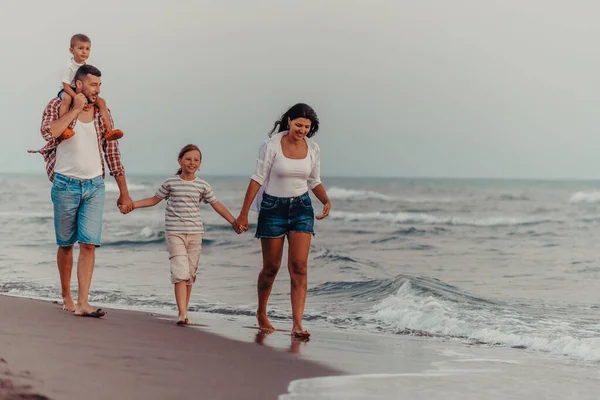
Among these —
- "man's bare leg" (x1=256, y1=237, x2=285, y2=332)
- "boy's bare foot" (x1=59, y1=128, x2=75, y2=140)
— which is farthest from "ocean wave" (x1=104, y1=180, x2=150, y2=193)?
"boy's bare foot" (x1=59, y1=128, x2=75, y2=140)

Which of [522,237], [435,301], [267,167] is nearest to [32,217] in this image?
[522,237]

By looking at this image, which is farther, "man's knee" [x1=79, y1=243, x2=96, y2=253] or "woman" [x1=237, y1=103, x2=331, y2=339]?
"woman" [x1=237, y1=103, x2=331, y2=339]

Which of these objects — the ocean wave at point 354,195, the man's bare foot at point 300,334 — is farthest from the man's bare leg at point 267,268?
the ocean wave at point 354,195

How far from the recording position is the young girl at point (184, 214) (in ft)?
20.4

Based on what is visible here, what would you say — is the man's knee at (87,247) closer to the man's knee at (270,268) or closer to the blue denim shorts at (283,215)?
the blue denim shorts at (283,215)

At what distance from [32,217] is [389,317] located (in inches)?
716

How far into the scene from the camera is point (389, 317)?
811 cm

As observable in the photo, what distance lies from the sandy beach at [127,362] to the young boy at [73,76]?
1368 millimetres

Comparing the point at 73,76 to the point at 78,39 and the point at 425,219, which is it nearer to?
the point at 78,39

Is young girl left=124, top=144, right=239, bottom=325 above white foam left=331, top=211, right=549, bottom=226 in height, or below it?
above

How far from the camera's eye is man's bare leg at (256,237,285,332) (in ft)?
20.6

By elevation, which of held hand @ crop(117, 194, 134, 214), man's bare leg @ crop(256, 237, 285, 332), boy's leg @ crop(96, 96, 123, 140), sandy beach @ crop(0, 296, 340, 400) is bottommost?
sandy beach @ crop(0, 296, 340, 400)

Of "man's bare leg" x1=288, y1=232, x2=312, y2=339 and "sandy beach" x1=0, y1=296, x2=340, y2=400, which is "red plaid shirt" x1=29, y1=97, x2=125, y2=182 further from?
"man's bare leg" x1=288, y1=232, x2=312, y2=339

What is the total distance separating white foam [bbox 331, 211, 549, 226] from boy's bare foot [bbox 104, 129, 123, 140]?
76.3 ft
